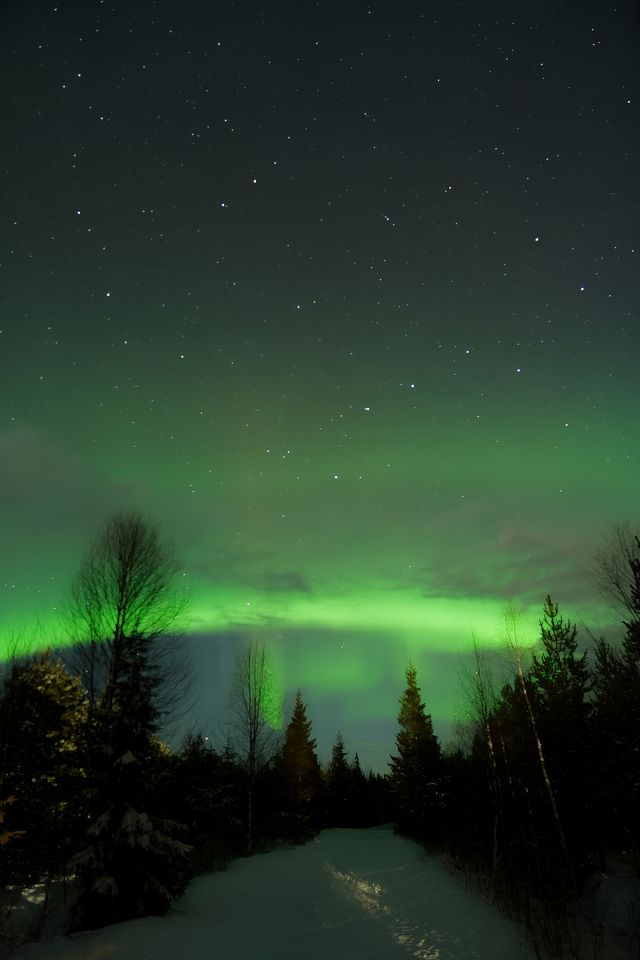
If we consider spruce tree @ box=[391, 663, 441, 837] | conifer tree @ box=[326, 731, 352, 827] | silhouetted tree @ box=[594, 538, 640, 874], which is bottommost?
conifer tree @ box=[326, 731, 352, 827]

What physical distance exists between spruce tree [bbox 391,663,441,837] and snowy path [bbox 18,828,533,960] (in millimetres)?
13855

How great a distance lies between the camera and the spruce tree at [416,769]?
2856 cm

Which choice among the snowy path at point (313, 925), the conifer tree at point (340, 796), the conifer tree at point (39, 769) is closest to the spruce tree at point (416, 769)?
the conifer tree at point (340, 796)

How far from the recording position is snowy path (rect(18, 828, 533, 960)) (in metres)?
8.06

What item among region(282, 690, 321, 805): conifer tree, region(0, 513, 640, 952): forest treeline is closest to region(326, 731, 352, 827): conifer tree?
region(282, 690, 321, 805): conifer tree

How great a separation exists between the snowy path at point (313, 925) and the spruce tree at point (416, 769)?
13855 millimetres

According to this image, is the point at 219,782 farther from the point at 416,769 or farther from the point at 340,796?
the point at 340,796

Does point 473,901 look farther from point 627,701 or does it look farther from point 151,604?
point 151,604

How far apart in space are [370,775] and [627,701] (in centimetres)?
3677

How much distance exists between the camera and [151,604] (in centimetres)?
1730

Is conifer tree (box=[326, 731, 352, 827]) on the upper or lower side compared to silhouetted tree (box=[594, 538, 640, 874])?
lower

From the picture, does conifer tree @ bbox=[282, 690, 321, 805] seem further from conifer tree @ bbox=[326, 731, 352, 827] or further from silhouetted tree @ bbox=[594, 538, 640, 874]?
silhouetted tree @ bbox=[594, 538, 640, 874]

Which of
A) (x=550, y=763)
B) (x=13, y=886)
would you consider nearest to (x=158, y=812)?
(x=13, y=886)

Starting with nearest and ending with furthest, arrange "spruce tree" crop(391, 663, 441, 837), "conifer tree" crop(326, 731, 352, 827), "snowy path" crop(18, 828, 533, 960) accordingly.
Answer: "snowy path" crop(18, 828, 533, 960) → "spruce tree" crop(391, 663, 441, 837) → "conifer tree" crop(326, 731, 352, 827)
